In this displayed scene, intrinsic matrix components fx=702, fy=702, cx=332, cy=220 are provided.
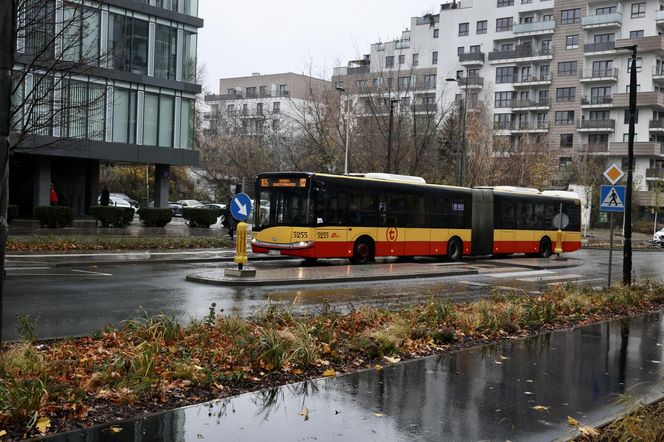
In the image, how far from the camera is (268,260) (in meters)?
24.5

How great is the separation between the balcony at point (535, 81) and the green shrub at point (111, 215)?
63.6 meters

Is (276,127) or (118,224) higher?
(276,127)

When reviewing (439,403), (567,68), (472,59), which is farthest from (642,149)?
(439,403)

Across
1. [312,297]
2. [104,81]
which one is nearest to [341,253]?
[312,297]

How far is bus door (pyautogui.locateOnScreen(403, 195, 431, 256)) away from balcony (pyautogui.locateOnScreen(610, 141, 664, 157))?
60.1m

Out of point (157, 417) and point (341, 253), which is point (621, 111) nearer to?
point (341, 253)

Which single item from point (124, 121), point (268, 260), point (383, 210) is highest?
point (124, 121)

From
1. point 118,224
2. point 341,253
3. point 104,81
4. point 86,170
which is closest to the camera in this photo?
point 341,253

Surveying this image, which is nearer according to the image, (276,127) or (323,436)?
(323,436)

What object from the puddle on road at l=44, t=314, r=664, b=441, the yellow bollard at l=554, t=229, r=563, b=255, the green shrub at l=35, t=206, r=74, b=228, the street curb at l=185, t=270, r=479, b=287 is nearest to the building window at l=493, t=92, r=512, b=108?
Answer: the yellow bollard at l=554, t=229, r=563, b=255

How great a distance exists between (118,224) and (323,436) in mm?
31473

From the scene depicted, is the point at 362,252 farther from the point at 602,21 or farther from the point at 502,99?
the point at 502,99

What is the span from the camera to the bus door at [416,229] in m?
25.3

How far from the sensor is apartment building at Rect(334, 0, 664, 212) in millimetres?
78625
